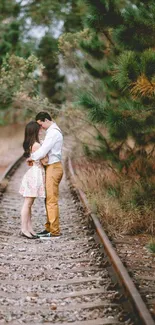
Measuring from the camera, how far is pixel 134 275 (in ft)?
19.8

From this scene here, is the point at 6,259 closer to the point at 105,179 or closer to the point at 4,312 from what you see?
the point at 4,312

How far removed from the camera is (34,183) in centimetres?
818

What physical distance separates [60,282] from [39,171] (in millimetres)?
2603

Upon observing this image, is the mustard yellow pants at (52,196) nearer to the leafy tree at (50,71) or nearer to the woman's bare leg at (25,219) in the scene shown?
the woman's bare leg at (25,219)

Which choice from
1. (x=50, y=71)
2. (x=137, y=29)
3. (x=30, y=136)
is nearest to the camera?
(x=137, y=29)

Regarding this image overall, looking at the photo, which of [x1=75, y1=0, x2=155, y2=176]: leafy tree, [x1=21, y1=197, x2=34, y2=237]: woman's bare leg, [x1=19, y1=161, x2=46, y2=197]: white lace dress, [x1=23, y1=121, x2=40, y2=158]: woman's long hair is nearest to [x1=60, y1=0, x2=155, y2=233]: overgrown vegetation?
[x1=75, y1=0, x2=155, y2=176]: leafy tree

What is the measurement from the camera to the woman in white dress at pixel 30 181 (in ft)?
26.4

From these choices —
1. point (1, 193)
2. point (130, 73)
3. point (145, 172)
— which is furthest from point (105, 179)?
point (130, 73)

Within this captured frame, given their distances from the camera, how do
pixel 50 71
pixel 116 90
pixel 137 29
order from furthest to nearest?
pixel 50 71 → pixel 116 90 → pixel 137 29

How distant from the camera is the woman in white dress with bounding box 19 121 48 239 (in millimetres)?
8047

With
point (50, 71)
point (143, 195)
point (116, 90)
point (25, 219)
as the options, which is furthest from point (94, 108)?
point (50, 71)

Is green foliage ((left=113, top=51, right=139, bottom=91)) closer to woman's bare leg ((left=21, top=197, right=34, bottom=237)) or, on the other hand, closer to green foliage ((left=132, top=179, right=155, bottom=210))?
woman's bare leg ((left=21, top=197, right=34, bottom=237))

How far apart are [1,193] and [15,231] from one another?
343 centimetres

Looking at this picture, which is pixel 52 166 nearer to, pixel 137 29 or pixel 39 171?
pixel 39 171
